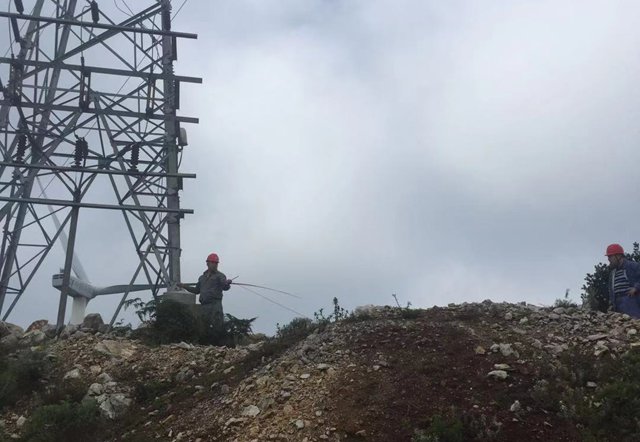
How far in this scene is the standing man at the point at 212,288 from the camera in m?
13.7

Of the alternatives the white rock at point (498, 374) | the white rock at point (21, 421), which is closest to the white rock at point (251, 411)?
the white rock at point (498, 374)

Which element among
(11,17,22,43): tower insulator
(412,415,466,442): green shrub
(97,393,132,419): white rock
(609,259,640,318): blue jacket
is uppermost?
(11,17,22,43): tower insulator

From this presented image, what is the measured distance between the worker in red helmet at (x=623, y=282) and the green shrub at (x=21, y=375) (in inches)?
320

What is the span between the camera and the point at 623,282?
11.3m

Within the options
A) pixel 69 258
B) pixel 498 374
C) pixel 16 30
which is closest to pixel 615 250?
pixel 498 374

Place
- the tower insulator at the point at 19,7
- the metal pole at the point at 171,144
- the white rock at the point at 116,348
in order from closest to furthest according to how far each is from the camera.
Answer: the white rock at the point at 116,348 < the metal pole at the point at 171,144 < the tower insulator at the point at 19,7

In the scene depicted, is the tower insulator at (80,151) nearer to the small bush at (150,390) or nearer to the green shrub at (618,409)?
the small bush at (150,390)

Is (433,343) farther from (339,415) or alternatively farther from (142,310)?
(142,310)

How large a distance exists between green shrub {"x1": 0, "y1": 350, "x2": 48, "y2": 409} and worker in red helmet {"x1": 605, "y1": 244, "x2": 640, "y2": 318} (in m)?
8.12

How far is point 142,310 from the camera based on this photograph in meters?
14.1

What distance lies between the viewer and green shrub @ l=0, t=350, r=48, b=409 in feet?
37.1

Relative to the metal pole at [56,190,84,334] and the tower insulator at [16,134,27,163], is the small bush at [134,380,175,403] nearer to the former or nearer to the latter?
the metal pole at [56,190,84,334]

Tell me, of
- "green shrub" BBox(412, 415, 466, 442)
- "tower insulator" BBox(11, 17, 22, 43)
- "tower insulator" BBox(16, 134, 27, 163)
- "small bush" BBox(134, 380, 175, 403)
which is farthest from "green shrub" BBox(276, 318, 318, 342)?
"tower insulator" BBox(11, 17, 22, 43)

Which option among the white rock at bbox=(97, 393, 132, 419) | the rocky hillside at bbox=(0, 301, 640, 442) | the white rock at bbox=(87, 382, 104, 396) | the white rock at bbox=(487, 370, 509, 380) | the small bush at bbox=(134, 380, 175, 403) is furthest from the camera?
the white rock at bbox=(87, 382, 104, 396)
